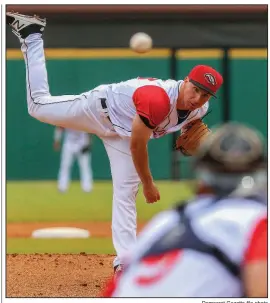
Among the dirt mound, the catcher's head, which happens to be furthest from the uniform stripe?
the catcher's head

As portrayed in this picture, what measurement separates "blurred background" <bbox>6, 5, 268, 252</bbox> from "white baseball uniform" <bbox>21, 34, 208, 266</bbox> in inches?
226

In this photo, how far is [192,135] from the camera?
4.28 metres

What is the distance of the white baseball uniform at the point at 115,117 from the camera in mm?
4164

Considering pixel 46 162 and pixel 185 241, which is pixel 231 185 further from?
pixel 46 162

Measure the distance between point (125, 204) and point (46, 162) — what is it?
8.10 metres

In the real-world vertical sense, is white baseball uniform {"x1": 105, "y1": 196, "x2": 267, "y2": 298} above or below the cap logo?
below

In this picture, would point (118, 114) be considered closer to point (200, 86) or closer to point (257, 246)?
point (200, 86)

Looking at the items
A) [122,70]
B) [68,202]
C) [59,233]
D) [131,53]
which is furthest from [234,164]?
[122,70]

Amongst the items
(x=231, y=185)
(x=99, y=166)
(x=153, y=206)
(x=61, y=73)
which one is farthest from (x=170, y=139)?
(x=231, y=185)

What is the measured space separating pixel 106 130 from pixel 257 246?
2.71 metres

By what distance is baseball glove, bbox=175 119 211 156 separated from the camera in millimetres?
4258

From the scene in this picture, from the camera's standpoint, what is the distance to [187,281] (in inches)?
61.8

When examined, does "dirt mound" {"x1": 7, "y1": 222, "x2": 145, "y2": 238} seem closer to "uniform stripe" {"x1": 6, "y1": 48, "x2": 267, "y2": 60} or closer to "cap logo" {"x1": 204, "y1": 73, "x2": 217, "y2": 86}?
"cap logo" {"x1": 204, "y1": 73, "x2": 217, "y2": 86}

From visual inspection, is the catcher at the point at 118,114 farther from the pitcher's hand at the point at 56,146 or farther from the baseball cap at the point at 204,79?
the pitcher's hand at the point at 56,146
